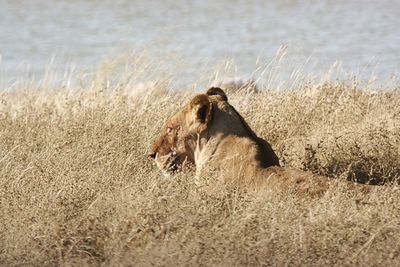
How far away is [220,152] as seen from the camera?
711 centimetres

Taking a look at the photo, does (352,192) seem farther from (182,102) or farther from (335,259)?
(182,102)

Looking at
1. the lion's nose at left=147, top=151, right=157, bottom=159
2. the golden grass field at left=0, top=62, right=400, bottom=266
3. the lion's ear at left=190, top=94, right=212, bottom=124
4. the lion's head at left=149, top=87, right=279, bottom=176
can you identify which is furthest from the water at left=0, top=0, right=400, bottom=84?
the lion's ear at left=190, top=94, right=212, bottom=124

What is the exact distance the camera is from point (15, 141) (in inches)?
333

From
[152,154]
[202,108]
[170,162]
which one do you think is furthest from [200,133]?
[152,154]

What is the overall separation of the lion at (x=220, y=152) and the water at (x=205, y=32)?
6384mm

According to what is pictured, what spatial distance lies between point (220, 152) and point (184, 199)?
0.72 metres

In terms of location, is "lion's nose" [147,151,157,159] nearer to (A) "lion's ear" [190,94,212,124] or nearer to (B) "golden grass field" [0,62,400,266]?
(B) "golden grass field" [0,62,400,266]

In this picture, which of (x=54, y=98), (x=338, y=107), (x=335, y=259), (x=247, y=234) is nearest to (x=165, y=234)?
(x=247, y=234)

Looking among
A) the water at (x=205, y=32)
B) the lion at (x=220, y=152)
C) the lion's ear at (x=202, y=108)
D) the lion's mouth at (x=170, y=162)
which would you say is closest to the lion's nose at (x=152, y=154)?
the lion at (x=220, y=152)

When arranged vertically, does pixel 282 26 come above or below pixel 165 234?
below

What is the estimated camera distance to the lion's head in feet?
23.3

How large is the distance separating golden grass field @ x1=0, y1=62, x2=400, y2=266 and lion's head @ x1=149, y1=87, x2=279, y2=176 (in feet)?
0.59

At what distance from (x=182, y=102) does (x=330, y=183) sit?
300 centimetres

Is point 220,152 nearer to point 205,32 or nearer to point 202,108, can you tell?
point 202,108
